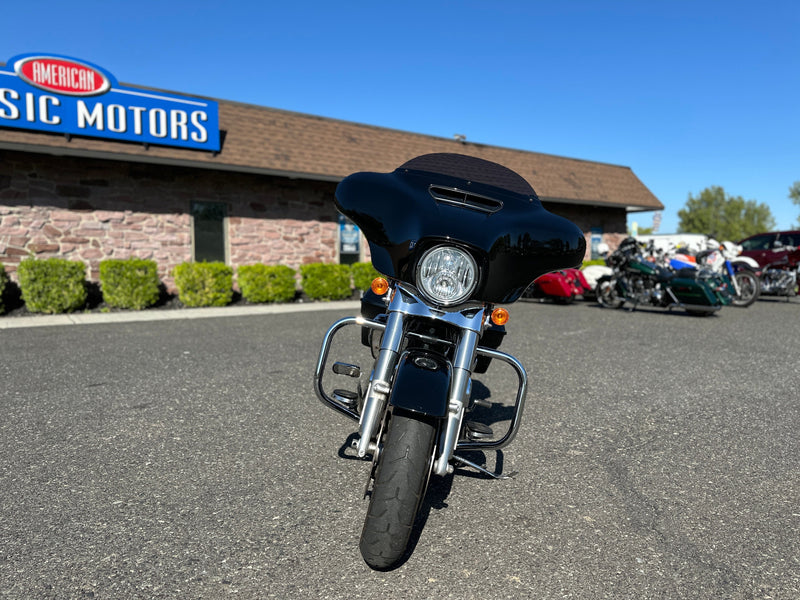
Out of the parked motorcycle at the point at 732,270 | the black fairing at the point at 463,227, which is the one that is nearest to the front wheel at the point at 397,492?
the black fairing at the point at 463,227

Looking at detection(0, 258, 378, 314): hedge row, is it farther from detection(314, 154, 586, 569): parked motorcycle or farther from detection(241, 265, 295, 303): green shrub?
detection(314, 154, 586, 569): parked motorcycle

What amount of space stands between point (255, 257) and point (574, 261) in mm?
11603

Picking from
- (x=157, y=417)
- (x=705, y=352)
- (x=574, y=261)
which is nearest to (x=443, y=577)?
(x=574, y=261)

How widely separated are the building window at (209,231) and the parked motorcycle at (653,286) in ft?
28.4

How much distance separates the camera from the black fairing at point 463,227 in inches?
95.6

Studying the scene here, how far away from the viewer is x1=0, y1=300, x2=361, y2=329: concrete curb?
9062mm

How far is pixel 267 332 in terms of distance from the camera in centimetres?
821

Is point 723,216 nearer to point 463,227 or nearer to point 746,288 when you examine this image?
point 746,288

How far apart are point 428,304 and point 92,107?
36.0 ft

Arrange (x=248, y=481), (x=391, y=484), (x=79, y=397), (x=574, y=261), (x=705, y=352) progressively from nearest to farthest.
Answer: (x=391, y=484)
(x=574, y=261)
(x=248, y=481)
(x=79, y=397)
(x=705, y=352)

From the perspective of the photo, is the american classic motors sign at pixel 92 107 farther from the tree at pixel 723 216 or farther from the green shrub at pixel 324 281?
the tree at pixel 723 216

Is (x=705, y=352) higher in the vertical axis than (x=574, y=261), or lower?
lower

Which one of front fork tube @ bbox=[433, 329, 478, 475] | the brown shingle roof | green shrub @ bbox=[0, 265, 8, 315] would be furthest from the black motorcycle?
green shrub @ bbox=[0, 265, 8, 315]

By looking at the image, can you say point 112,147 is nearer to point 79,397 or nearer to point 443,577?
point 79,397
